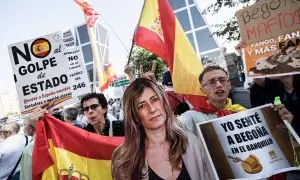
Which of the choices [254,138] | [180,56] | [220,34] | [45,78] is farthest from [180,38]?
[220,34]

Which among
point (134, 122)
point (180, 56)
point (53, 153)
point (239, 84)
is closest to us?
point (134, 122)

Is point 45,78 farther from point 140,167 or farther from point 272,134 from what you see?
point 272,134

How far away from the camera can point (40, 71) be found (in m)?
3.24

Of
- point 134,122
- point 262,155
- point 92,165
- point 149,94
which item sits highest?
point 149,94

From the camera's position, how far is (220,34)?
32.5ft

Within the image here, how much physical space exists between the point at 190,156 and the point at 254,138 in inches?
18.7

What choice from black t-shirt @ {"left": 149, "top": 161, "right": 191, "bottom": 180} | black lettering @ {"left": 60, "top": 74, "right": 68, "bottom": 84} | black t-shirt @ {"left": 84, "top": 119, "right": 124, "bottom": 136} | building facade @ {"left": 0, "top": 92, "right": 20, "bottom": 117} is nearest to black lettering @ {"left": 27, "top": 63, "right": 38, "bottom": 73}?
black lettering @ {"left": 60, "top": 74, "right": 68, "bottom": 84}

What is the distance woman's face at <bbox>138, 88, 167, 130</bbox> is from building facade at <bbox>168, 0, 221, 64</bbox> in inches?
1318

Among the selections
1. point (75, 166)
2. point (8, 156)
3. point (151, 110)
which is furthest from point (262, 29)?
point (8, 156)

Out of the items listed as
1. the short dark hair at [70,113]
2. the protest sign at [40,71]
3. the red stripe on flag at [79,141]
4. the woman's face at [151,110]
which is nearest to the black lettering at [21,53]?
the protest sign at [40,71]

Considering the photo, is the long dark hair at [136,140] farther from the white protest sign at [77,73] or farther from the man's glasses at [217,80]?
the white protest sign at [77,73]

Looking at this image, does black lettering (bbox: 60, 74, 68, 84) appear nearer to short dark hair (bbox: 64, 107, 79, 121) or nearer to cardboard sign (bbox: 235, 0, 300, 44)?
cardboard sign (bbox: 235, 0, 300, 44)

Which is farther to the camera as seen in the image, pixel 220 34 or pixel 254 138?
pixel 220 34

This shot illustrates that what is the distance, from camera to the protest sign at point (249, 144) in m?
2.13
